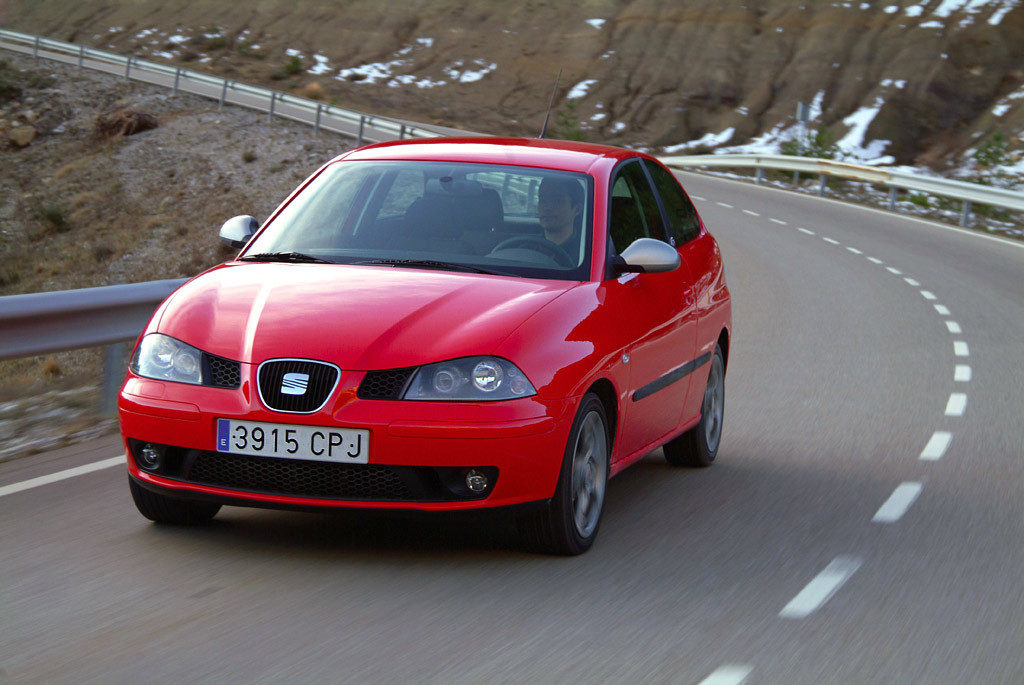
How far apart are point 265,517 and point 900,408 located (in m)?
5.39

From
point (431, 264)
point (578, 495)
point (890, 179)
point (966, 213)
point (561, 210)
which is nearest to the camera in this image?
point (578, 495)

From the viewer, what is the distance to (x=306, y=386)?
16.4ft

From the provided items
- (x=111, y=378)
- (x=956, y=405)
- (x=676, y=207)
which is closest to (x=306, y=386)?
(x=676, y=207)

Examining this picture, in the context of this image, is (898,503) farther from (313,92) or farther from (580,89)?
(580,89)

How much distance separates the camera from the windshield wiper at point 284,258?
19.8 ft

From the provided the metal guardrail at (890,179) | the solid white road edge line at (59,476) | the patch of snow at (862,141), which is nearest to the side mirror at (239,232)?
the solid white road edge line at (59,476)

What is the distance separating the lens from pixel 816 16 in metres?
65.0

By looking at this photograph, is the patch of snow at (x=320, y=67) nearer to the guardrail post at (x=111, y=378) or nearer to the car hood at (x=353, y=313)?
the guardrail post at (x=111, y=378)

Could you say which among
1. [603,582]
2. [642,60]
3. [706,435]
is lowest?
[642,60]

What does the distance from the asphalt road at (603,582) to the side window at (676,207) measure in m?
1.27

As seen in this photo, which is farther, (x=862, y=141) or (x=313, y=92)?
(x=313, y=92)

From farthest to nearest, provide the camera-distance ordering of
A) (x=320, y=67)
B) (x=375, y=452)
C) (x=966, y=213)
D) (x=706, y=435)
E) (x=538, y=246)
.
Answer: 1. (x=320, y=67)
2. (x=966, y=213)
3. (x=706, y=435)
4. (x=538, y=246)
5. (x=375, y=452)

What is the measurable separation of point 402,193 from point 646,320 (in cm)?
123

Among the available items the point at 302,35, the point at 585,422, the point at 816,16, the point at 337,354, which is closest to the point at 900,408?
the point at 585,422
